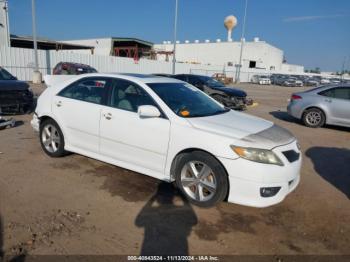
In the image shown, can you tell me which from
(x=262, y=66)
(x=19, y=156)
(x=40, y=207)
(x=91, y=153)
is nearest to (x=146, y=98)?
(x=91, y=153)

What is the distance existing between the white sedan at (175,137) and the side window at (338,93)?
623 centimetres

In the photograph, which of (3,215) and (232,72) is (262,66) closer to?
(232,72)

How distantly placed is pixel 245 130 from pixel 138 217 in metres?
1.71

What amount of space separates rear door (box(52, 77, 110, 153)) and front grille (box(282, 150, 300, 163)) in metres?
2.71

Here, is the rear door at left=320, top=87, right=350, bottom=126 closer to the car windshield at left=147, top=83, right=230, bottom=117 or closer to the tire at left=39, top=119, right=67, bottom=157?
the car windshield at left=147, top=83, right=230, bottom=117

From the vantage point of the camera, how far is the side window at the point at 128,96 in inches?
166

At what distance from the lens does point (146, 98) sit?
4.17 metres

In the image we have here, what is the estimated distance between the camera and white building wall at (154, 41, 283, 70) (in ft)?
220

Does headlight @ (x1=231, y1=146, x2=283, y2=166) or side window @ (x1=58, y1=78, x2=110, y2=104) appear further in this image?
side window @ (x1=58, y1=78, x2=110, y2=104)

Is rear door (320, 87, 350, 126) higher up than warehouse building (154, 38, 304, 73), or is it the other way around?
warehouse building (154, 38, 304, 73)

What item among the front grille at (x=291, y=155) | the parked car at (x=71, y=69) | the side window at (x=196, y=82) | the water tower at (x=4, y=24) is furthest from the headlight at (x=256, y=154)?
the water tower at (x=4, y=24)

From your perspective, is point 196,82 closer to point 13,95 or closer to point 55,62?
point 13,95

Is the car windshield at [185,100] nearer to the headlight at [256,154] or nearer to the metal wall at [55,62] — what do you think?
the headlight at [256,154]

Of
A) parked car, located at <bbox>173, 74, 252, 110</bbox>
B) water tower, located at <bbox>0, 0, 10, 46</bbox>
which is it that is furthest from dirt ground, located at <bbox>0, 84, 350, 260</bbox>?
water tower, located at <bbox>0, 0, 10, 46</bbox>
